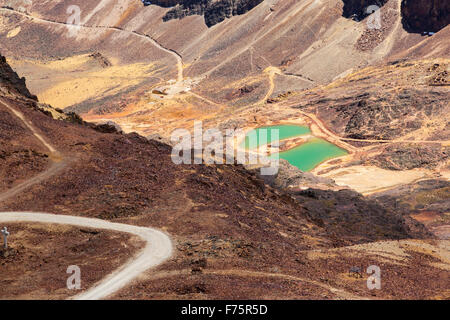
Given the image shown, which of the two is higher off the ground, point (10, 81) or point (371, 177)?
point (10, 81)

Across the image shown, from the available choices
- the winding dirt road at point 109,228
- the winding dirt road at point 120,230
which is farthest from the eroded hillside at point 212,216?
the winding dirt road at point 120,230

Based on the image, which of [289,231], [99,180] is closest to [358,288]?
[289,231]

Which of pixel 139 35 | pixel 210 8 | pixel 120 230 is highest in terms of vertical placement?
pixel 210 8

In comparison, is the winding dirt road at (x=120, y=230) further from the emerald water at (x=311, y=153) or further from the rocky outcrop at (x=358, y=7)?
the rocky outcrop at (x=358, y=7)

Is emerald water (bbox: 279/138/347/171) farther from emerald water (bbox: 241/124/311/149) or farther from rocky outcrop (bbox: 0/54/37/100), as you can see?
rocky outcrop (bbox: 0/54/37/100)

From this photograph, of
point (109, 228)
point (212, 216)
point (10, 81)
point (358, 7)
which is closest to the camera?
point (109, 228)

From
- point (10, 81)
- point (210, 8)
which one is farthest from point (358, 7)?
point (10, 81)

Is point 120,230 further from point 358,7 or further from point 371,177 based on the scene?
point 358,7
